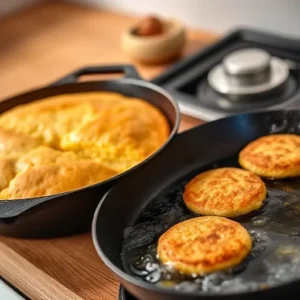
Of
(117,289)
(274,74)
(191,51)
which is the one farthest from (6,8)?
(117,289)

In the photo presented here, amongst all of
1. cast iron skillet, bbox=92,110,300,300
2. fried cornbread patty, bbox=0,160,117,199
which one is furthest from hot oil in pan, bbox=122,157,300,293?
fried cornbread patty, bbox=0,160,117,199

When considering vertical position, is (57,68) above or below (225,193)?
below

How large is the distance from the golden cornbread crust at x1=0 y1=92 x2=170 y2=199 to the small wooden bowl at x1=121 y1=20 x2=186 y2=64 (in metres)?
0.29

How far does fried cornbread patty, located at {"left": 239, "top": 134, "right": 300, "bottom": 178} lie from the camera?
3.07 feet

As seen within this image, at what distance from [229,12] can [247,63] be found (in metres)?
0.40

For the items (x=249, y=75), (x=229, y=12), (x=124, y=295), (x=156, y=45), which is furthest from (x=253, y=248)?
(x=229, y=12)

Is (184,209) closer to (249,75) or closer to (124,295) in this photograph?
(124,295)

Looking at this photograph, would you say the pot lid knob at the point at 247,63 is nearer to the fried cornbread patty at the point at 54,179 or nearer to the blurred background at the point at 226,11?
the blurred background at the point at 226,11

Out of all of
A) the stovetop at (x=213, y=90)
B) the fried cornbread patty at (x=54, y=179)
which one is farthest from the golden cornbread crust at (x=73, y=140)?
the stovetop at (x=213, y=90)

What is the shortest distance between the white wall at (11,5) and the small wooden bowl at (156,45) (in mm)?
657

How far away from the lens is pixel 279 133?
1.04 metres

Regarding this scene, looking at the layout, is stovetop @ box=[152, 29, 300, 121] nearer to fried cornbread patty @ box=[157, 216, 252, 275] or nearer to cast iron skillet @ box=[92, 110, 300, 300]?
cast iron skillet @ box=[92, 110, 300, 300]

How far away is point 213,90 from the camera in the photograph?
132cm

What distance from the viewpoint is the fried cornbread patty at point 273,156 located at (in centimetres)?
94
